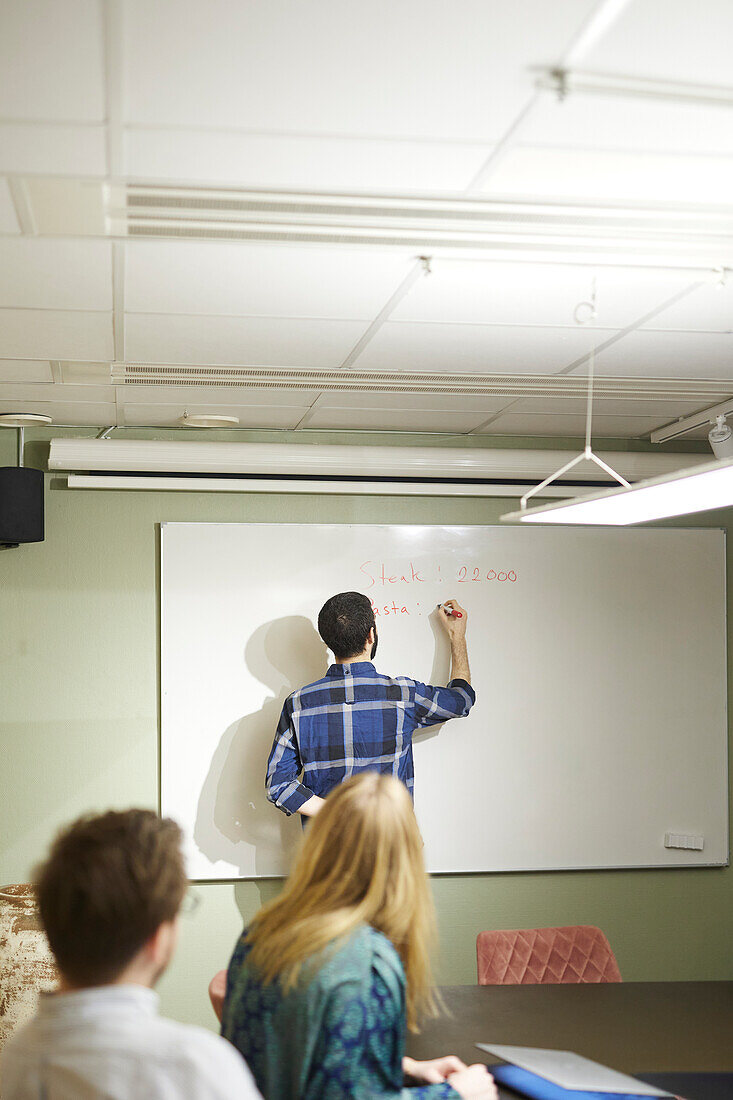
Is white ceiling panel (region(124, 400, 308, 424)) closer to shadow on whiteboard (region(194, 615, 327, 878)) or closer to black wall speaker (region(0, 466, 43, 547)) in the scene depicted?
black wall speaker (region(0, 466, 43, 547))

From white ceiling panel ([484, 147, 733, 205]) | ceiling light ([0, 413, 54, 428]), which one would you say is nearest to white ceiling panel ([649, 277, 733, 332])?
white ceiling panel ([484, 147, 733, 205])

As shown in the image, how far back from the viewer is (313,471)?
13.9ft

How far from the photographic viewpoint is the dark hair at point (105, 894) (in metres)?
1.34

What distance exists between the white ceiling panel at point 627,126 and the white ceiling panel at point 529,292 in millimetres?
579

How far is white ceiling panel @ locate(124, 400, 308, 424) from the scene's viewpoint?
12.9 ft

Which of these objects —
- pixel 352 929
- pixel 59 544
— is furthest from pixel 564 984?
pixel 59 544

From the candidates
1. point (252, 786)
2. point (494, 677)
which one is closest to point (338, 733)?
point (252, 786)

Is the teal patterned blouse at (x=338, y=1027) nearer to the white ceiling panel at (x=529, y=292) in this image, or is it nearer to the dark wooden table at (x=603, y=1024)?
the dark wooden table at (x=603, y=1024)

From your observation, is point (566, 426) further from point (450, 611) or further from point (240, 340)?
point (240, 340)

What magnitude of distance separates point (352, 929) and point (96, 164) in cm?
142

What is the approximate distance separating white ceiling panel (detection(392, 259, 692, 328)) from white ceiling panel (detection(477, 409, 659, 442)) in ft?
4.03

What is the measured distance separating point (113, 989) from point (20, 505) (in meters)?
2.91

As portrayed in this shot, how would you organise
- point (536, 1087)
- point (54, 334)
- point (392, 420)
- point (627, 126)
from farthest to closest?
1. point (392, 420)
2. point (54, 334)
3. point (536, 1087)
4. point (627, 126)

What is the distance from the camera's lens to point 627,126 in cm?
176
